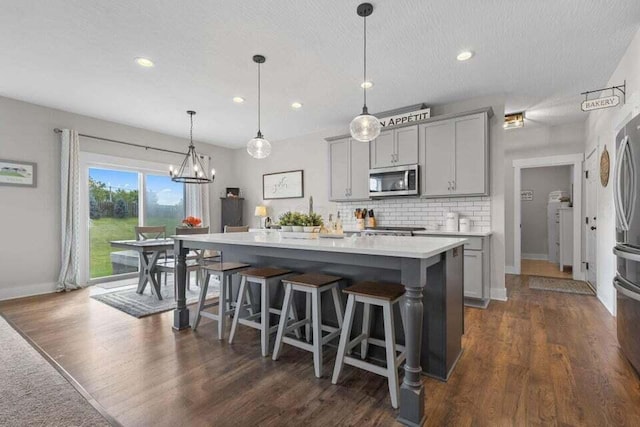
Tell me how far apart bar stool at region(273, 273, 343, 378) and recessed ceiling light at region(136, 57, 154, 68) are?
260 centimetres

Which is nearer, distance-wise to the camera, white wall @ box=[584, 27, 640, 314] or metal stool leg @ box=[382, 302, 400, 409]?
metal stool leg @ box=[382, 302, 400, 409]

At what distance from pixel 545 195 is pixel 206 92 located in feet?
25.1

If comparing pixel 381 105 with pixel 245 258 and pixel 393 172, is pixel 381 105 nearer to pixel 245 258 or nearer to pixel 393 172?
pixel 393 172

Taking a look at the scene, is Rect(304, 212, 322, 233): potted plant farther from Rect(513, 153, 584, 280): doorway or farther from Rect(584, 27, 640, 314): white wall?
Rect(513, 153, 584, 280): doorway

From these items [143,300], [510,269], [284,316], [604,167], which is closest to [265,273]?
[284,316]

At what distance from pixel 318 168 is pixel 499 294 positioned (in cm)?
351

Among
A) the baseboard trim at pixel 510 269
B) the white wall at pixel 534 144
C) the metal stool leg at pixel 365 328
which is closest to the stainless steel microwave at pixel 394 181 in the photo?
the metal stool leg at pixel 365 328

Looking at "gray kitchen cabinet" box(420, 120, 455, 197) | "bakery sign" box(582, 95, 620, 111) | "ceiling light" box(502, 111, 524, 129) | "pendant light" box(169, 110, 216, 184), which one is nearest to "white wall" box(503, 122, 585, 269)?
"ceiling light" box(502, 111, 524, 129)

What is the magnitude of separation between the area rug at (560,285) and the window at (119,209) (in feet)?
21.0

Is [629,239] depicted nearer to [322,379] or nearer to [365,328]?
[365,328]

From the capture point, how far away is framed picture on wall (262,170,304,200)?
6.02 m

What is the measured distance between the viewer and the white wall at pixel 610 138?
8.76 feet

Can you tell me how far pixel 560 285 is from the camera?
470 centimetres

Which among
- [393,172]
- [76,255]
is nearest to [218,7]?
[393,172]
